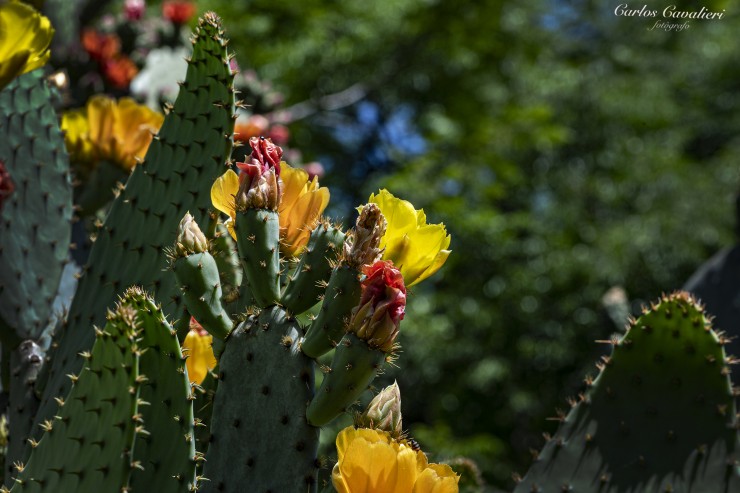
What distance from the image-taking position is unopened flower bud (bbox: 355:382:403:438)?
130 centimetres

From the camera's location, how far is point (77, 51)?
12.1 feet

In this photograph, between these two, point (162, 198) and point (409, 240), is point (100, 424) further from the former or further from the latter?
point (162, 198)

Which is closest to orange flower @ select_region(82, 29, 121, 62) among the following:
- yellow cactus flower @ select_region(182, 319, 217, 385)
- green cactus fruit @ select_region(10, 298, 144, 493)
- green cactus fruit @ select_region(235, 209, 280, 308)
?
yellow cactus flower @ select_region(182, 319, 217, 385)

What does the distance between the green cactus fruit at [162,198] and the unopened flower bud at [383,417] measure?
466 millimetres

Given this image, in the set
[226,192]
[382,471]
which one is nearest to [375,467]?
[382,471]

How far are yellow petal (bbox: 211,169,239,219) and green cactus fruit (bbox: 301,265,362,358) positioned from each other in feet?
0.71

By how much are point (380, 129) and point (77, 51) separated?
654 cm

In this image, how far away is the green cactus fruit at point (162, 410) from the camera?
1329 mm

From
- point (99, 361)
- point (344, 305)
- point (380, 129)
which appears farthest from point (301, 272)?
point (380, 129)

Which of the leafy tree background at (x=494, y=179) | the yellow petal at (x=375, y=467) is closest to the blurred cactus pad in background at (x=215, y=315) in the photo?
the yellow petal at (x=375, y=467)

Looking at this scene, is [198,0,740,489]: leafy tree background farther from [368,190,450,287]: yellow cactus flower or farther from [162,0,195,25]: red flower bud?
[368,190,450,287]: yellow cactus flower

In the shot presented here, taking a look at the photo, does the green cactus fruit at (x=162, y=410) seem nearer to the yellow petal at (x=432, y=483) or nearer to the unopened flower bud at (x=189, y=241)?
the unopened flower bud at (x=189, y=241)

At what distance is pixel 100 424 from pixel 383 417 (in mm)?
323

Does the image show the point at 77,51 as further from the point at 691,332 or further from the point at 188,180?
the point at 691,332
